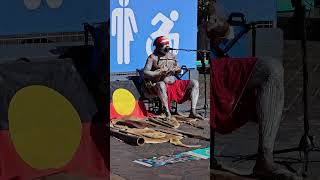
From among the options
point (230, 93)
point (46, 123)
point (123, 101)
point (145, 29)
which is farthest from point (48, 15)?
point (145, 29)

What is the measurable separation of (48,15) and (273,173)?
1377mm

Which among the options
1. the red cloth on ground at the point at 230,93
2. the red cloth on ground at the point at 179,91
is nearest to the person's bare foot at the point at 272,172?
the red cloth on ground at the point at 230,93

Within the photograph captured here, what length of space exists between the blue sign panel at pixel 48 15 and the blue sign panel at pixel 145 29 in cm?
460

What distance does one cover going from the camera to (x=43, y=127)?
8.71 feet

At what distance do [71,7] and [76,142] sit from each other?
2.33ft

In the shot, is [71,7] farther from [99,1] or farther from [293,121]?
[293,121]

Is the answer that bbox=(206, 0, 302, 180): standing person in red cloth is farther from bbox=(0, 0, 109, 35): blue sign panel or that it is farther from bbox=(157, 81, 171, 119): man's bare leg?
bbox=(157, 81, 171, 119): man's bare leg

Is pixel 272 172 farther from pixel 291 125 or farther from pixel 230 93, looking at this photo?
pixel 230 93

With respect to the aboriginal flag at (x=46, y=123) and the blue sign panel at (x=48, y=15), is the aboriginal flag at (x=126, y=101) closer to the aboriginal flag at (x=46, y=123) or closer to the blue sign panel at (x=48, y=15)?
the aboriginal flag at (x=46, y=123)

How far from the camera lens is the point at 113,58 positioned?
24.1ft

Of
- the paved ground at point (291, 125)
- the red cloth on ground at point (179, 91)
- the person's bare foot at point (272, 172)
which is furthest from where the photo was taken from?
the red cloth on ground at point (179, 91)

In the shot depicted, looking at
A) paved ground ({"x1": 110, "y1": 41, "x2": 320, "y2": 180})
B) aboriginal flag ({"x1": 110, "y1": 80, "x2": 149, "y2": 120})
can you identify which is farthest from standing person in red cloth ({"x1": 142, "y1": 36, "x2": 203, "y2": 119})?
paved ground ({"x1": 110, "y1": 41, "x2": 320, "y2": 180})

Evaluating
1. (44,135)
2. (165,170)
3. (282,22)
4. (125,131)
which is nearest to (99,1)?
(44,135)

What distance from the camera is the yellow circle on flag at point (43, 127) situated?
2.59 m
